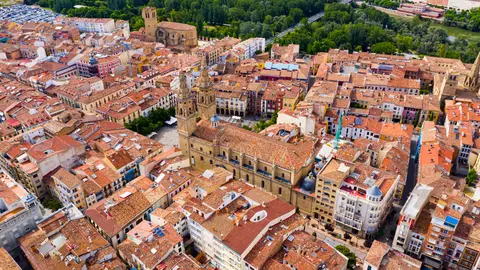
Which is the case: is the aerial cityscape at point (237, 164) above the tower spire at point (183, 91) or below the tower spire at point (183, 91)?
below

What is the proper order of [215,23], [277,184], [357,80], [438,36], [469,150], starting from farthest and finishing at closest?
[215,23] < [438,36] < [357,80] < [469,150] < [277,184]

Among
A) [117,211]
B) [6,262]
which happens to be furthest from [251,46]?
[6,262]

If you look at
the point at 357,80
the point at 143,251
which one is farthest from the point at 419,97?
the point at 143,251

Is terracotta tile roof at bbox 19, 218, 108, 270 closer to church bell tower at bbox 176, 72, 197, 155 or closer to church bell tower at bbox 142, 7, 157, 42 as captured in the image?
church bell tower at bbox 176, 72, 197, 155

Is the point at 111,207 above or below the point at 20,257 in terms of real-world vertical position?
above

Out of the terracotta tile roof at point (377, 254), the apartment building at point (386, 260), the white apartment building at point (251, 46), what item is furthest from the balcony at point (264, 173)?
the white apartment building at point (251, 46)

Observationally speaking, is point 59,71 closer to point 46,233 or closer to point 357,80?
point 46,233

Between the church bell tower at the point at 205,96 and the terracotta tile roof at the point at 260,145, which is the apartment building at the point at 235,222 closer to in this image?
the terracotta tile roof at the point at 260,145
